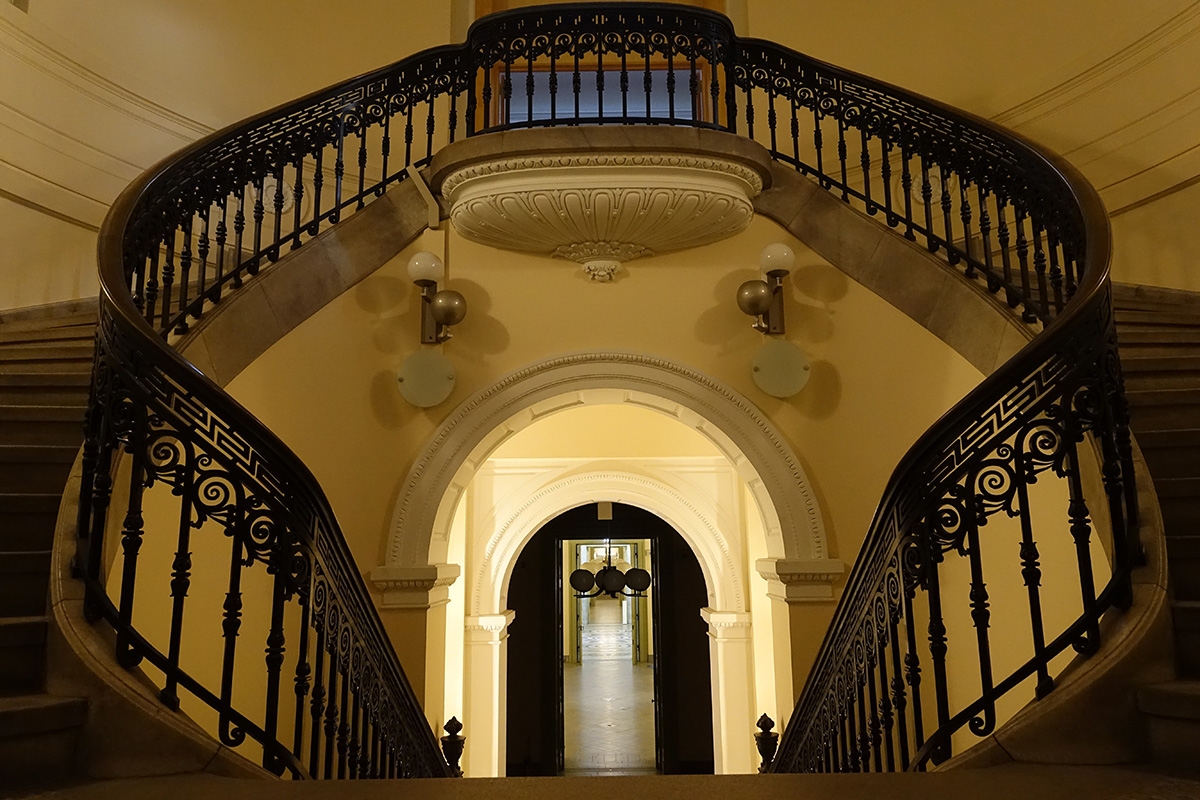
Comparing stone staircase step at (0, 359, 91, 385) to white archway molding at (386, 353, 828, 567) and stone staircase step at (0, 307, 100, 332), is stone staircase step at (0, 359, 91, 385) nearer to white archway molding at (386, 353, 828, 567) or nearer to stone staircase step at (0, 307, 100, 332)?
stone staircase step at (0, 307, 100, 332)

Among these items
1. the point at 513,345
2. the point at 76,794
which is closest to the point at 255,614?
the point at 513,345

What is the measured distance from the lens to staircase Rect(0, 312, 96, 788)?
1.75 meters

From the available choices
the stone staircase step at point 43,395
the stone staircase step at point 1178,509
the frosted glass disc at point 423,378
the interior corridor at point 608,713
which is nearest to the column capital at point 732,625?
the interior corridor at point 608,713

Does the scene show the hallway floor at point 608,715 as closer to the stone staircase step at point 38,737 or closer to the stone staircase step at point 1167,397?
the stone staircase step at point 1167,397

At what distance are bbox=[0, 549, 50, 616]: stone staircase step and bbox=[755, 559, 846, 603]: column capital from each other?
10.8ft

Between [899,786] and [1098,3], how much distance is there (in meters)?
5.70

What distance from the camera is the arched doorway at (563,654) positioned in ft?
31.0

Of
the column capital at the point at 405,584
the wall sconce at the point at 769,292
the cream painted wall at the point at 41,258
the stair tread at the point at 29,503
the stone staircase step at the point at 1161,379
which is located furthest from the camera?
the cream painted wall at the point at 41,258

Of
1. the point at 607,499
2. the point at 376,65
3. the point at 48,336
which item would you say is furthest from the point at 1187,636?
the point at 376,65

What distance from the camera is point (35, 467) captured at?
278cm

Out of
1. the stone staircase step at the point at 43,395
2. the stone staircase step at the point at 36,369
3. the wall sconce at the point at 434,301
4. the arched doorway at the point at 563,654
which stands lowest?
the arched doorway at the point at 563,654

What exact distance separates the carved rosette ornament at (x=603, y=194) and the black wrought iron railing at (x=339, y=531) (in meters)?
0.32

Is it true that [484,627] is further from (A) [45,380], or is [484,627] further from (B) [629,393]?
(A) [45,380]

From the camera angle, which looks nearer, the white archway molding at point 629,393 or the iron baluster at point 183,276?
the iron baluster at point 183,276
